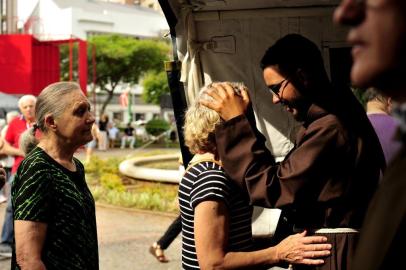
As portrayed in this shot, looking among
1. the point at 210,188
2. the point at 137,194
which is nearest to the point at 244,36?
the point at 210,188

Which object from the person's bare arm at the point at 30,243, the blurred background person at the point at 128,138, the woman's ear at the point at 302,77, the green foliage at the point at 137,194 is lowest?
the blurred background person at the point at 128,138

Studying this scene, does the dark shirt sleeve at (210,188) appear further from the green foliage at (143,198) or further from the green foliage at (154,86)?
the green foliage at (154,86)

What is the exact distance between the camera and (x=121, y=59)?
54.0 metres

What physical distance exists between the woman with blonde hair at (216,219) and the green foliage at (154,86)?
56.5 meters

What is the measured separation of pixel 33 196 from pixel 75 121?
483 mm

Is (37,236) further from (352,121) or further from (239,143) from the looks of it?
(352,121)

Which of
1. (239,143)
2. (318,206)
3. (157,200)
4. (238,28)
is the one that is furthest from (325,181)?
(157,200)

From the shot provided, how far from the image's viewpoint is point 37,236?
2678 millimetres

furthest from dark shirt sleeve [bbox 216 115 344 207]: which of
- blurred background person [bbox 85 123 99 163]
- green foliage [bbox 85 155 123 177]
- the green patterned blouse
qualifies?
green foliage [bbox 85 155 123 177]

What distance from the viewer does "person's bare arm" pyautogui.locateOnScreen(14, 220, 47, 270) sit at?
8.75 ft

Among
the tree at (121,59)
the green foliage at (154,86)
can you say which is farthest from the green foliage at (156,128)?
the green foliage at (154,86)

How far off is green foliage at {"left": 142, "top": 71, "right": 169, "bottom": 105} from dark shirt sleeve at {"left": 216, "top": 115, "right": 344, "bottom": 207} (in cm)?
5688

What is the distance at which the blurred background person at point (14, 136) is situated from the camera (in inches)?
287

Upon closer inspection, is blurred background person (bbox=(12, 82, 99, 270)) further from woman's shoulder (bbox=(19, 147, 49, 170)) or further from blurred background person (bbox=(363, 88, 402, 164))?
blurred background person (bbox=(363, 88, 402, 164))
